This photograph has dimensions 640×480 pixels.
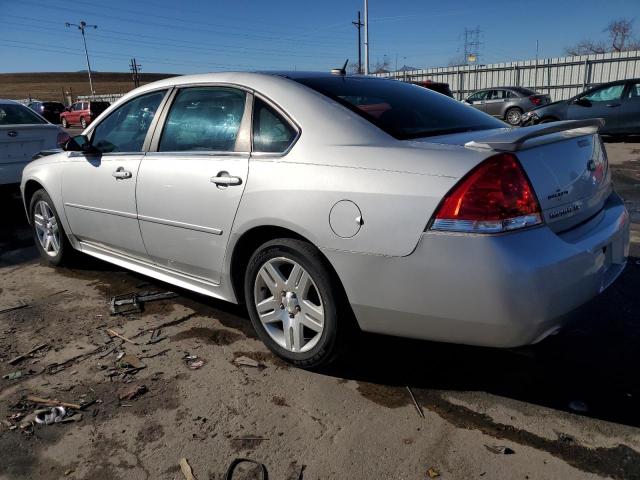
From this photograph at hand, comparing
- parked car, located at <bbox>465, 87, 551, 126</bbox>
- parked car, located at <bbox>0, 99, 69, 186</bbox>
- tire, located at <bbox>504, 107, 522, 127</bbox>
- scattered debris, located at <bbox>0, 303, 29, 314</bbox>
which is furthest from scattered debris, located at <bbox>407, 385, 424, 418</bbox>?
tire, located at <bbox>504, 107, 522, 127</bbox>

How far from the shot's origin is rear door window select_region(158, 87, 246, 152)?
10.3ft

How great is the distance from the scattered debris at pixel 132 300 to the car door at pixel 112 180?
38cm

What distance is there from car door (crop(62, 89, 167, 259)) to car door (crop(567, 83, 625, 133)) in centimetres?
1198

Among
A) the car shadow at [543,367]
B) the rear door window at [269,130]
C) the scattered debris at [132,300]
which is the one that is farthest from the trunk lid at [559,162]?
the scattered debris at [132,300]

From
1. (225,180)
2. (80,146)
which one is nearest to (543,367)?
(225,180)

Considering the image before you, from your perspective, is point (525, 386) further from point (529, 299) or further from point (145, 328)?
point (145, 328)

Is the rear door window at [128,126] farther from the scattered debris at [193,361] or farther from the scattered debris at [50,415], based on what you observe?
the scattered debris at [50,415]

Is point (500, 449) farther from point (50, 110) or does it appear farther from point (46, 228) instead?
point (50, 110)

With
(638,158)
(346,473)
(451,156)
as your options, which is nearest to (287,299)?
(346,473)

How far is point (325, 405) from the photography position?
263cm

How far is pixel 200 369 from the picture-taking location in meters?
3.02

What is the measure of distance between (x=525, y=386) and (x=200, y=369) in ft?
5.81

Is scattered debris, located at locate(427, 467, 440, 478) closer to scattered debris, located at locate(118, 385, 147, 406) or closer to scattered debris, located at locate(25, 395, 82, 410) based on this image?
scattered debris, located at locate(118, 385, 147, 406)

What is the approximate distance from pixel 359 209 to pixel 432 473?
1.15 meters
